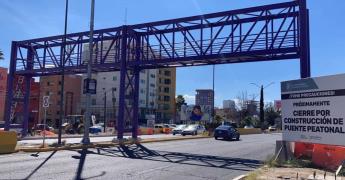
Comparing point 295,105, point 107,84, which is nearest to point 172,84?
point 107,84

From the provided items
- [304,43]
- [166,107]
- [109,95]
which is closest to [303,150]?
[304,43]

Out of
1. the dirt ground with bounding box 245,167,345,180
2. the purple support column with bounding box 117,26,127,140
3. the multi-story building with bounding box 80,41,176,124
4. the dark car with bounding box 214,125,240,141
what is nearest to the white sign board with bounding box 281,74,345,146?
the dirt ground with bounding box 245,167,345,180

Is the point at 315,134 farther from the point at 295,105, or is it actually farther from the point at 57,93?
the point at 57,93

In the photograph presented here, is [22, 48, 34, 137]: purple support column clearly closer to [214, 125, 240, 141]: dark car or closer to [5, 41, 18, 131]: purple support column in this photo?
[5, 41, 18, 131]: purple support column

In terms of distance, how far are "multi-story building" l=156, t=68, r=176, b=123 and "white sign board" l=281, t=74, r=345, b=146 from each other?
111 m

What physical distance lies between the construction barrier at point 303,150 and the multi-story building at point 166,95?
11039 centimetres

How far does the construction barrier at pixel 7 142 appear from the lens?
20141 millimetres

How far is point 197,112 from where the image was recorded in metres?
61.4

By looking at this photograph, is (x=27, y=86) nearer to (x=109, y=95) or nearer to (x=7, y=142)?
(x=7, y=142)

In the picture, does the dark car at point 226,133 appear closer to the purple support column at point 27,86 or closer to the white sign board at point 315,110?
the purple support column at point 27,86

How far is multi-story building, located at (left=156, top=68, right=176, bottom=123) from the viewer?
128 meters

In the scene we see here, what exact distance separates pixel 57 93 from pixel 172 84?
3578 cm

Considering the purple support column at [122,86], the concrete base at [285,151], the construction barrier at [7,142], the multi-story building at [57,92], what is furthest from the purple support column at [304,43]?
Result: the multi-story building at [57,92]

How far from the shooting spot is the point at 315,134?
49.2ft
